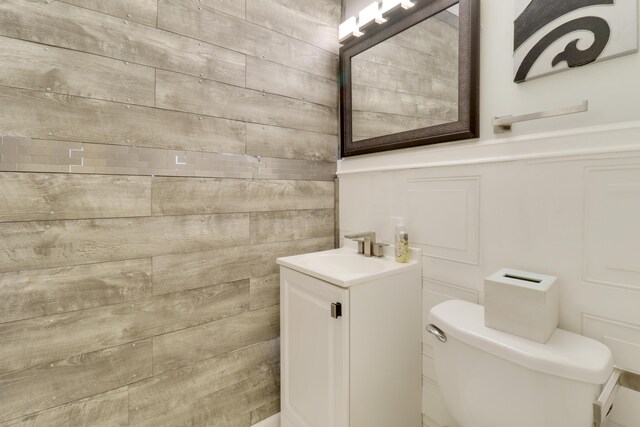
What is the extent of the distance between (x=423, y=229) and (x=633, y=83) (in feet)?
2.53

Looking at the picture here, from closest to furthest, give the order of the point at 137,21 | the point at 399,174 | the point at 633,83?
the point at 633,83, the point at 137,21, the point at 399,174

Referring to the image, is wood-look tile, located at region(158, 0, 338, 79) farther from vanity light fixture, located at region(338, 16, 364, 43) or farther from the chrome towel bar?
the chrome towel bar

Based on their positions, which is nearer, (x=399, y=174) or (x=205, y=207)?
(x=205, y=207)

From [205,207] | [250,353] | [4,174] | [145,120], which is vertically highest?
[145,120]

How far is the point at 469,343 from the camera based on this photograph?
0.89 m

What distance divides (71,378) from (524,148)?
1754 millimetres

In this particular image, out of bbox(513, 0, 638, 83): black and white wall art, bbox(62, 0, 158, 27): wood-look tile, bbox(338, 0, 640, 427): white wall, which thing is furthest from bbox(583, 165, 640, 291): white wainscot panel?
bbox(62, 0, 158, 27): wood-look tile

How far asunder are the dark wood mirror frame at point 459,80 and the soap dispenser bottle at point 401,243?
0.38 metres

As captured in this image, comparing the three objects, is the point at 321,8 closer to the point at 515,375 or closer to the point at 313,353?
the point at 313,353

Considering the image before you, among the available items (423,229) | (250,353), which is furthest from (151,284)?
(423,229)

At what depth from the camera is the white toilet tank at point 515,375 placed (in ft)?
2.39

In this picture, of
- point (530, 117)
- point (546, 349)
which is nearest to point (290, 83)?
point (530, 117)

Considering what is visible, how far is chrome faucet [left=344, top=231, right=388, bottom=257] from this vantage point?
4.79 ft

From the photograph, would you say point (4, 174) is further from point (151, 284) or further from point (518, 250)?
point (518, 250)
